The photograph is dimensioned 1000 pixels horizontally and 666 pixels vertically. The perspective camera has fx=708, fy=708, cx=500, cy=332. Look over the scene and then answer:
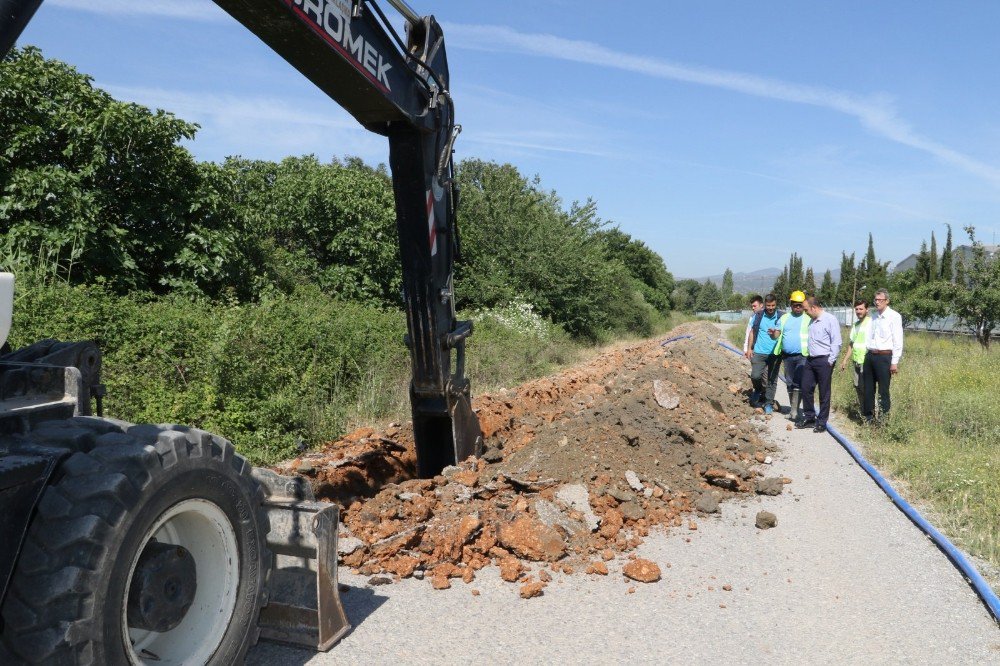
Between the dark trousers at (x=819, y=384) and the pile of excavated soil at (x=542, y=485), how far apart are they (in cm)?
103

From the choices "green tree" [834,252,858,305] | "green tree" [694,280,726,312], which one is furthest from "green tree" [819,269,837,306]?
"green tree" [694,280,726,312]

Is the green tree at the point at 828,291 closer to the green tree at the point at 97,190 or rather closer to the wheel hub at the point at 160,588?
the green tree at the point at 97,190

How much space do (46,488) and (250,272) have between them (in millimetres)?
13225

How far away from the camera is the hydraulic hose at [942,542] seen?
4.47 m

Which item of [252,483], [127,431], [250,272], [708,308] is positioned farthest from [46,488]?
[708,308]

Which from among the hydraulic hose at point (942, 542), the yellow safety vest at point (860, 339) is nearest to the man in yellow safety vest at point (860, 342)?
the yellow safety vest at point (860, 339)

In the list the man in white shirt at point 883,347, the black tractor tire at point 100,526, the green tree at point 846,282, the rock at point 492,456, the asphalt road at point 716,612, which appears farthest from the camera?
the green tree at point 846,282

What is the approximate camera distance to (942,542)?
5.45m

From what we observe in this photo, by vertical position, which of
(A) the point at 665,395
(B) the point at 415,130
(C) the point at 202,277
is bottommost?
(A) the point at 665,395

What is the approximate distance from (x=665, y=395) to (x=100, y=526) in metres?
7.64

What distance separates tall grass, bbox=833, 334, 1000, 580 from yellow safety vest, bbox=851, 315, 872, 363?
895 mm

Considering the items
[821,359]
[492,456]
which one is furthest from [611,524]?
[821,359]

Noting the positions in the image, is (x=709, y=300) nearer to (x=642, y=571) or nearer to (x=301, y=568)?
(x=642, y=571)

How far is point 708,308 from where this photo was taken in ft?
426
